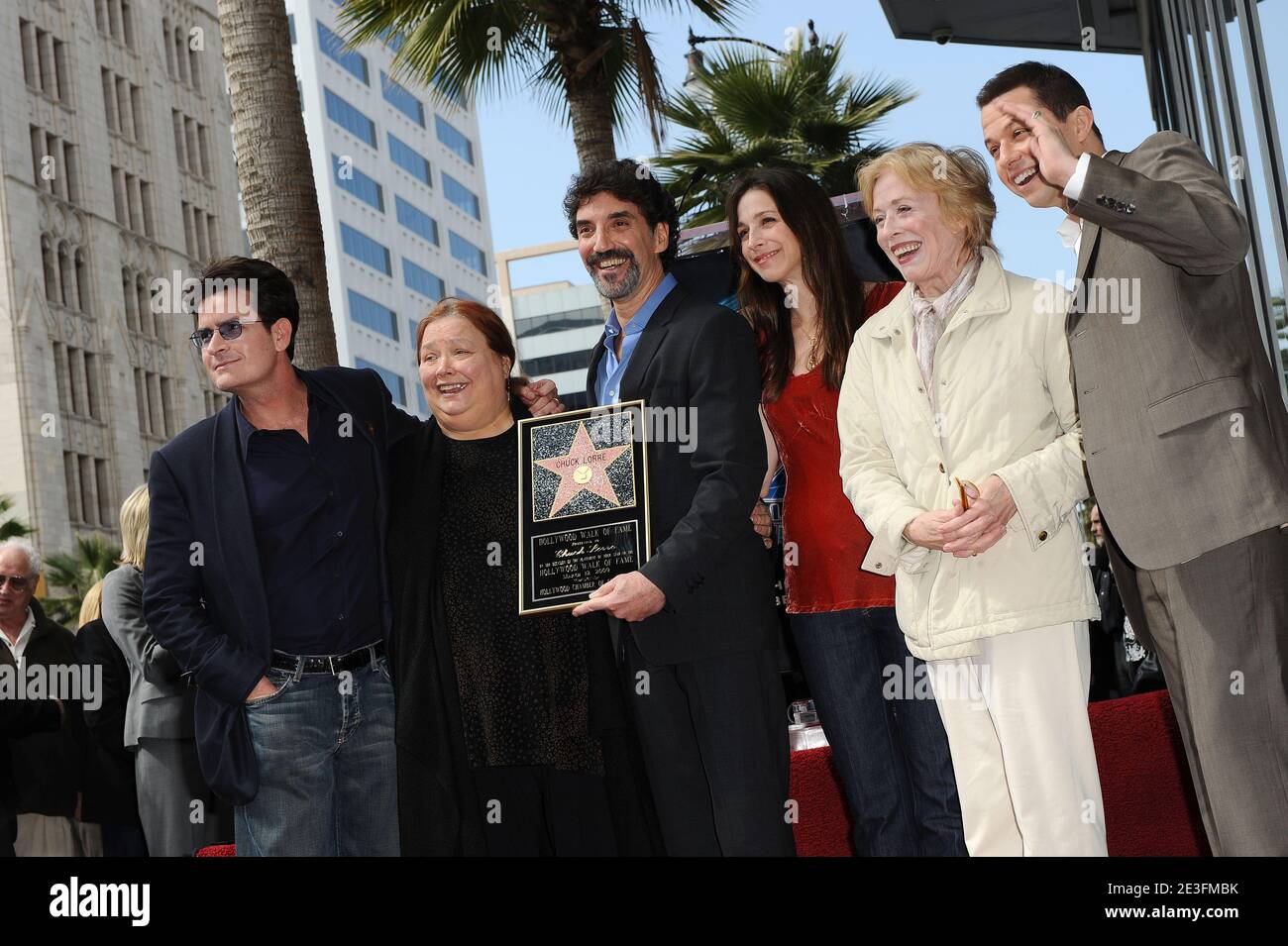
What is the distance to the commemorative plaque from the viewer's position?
167 inches

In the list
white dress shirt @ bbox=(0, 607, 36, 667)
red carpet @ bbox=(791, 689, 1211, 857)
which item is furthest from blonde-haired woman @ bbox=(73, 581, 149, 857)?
red carpet @ bbox=(791, 689, 1211, 857)

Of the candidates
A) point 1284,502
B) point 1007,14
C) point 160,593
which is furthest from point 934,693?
point 1007,14

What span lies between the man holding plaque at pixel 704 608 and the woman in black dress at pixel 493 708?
0.16 m

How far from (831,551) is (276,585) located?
1.67 m

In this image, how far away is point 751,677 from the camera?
4141mm

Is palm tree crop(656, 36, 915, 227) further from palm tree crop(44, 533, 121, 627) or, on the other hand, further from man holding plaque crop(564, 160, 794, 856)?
palm tree crop(44, 533, 121, 627)

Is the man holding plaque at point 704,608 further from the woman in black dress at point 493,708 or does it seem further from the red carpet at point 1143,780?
the red carpet at point 1143,780

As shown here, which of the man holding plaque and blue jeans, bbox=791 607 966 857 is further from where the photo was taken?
blue jeans, bbox=791 607 966 857

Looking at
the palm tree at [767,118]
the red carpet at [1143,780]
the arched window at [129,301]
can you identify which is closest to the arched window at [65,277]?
the arched window at [129,301]

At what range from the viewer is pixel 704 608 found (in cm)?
414

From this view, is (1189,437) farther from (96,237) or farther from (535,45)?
(96,237)

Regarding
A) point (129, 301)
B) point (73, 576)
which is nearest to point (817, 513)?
point (73, 576)

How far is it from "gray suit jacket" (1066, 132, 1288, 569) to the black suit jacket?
0.96m
